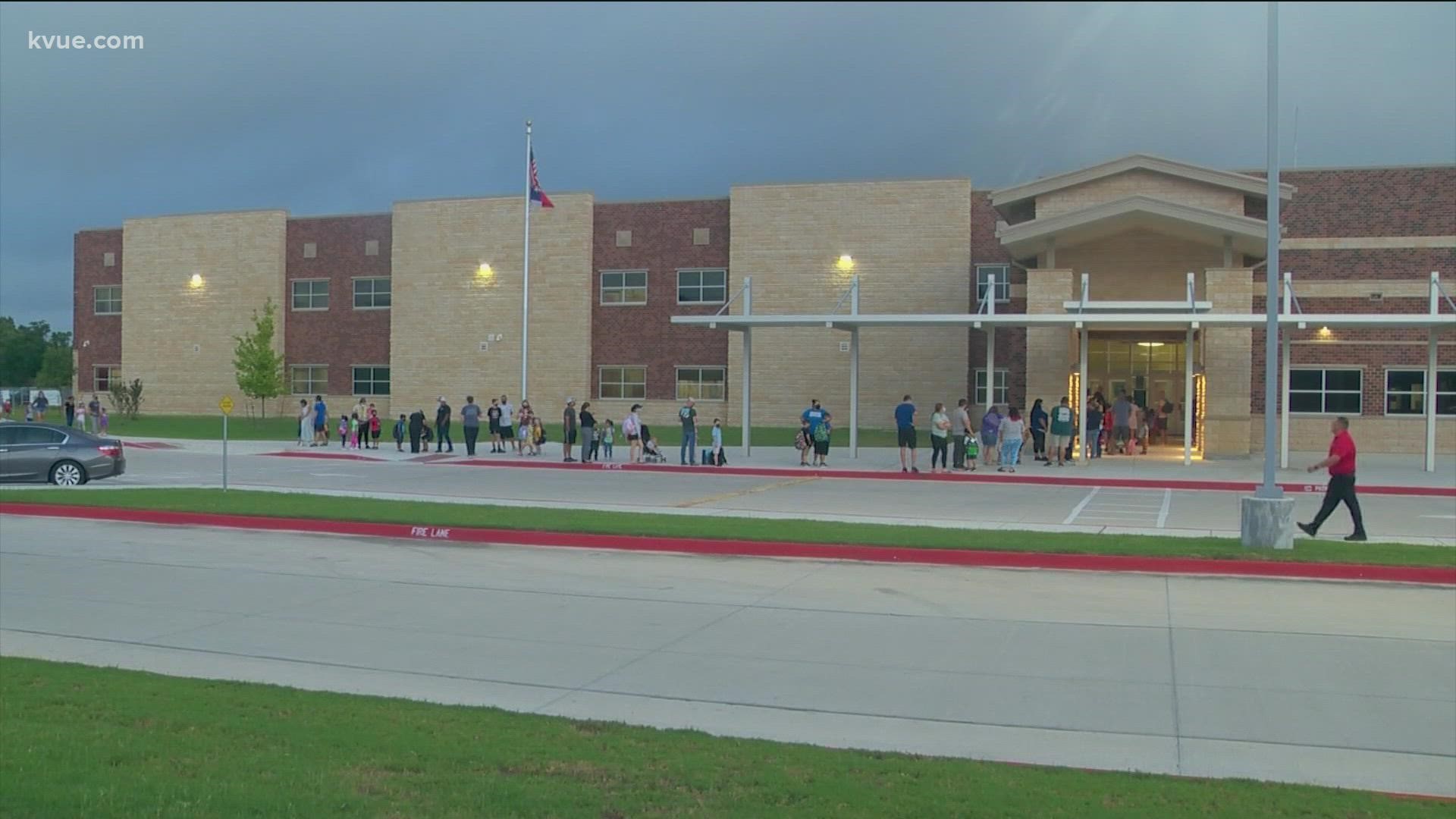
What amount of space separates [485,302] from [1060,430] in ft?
92.7

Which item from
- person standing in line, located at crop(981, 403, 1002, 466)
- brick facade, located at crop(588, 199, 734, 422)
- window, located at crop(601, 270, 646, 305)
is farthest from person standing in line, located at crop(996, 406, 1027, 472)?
window, located at crop(601, 270, 646, 305)

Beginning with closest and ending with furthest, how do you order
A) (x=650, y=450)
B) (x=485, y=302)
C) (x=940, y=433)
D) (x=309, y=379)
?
1. (x=940, y=433)
2. (x=650, y=450)
3. (x=485, y=302)
4. (x=309, y=379)

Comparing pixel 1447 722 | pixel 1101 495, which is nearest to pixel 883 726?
pixel 1447 722

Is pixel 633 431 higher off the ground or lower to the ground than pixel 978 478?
higher

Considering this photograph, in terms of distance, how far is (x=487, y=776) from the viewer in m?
5.91

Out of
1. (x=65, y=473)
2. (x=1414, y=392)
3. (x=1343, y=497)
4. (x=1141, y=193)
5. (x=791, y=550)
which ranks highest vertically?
(x=1141, y=193)

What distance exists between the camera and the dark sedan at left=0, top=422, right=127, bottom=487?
84.1 feet

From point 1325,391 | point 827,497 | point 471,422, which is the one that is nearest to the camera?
point 827,497

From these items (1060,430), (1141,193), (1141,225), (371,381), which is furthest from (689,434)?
(371,381)

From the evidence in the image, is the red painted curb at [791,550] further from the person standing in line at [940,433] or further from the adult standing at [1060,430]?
the adult standing at [1060,430]

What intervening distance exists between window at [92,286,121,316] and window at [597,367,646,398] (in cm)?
2527

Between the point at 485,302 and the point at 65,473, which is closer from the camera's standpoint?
the point at 65,473

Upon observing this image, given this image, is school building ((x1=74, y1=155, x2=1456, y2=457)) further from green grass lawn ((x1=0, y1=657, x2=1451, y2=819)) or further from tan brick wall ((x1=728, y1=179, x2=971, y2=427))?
green grass lawn ((x1=0, y1=657, x2=1451, y2=819))

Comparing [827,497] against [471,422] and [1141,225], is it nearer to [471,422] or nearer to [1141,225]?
[471,422]
